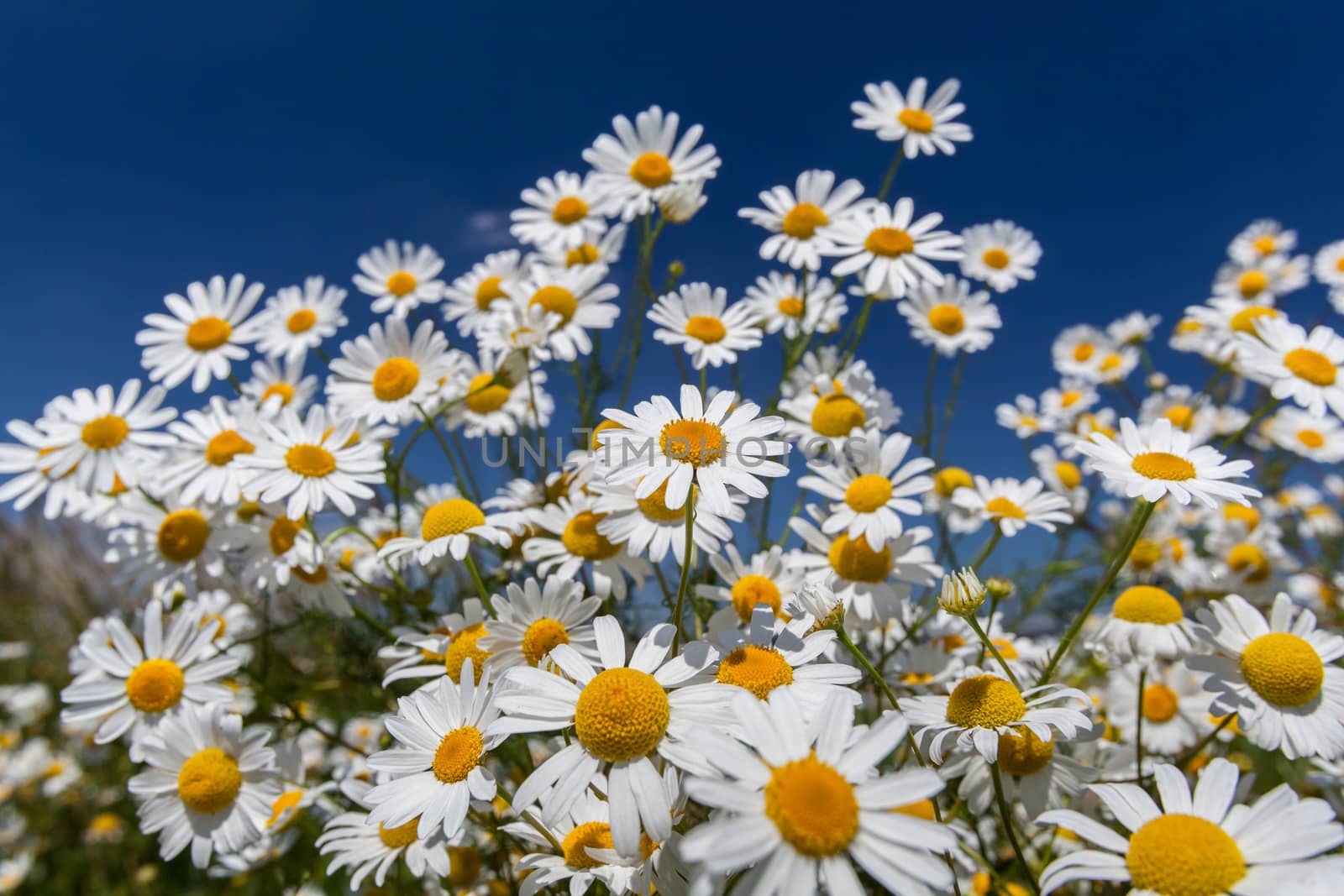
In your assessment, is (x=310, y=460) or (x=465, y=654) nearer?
(x=465, y=654)

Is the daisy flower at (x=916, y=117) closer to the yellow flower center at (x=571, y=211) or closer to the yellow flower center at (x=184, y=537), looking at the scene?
the yellow flower center at (x=571, y=211)

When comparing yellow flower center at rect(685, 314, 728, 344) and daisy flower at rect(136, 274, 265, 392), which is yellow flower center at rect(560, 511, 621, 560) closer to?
yellow flower center at rect(685, 314, 728, 344)

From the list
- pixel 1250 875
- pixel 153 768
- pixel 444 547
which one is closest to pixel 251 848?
pixel 153 768

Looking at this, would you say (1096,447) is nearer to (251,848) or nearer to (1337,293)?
(251,848)

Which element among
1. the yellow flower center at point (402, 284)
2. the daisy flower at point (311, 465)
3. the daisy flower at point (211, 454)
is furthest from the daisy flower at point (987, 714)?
the yellow flower center at point (402, 284)

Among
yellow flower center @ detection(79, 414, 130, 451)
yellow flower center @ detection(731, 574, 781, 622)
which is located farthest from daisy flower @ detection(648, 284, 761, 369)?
yellow flower center @ detection(79, 414, 130, 451)

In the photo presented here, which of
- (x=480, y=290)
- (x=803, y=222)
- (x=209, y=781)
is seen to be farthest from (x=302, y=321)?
(x=803, y=222)

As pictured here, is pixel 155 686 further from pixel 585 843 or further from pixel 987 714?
pixel 987 714
